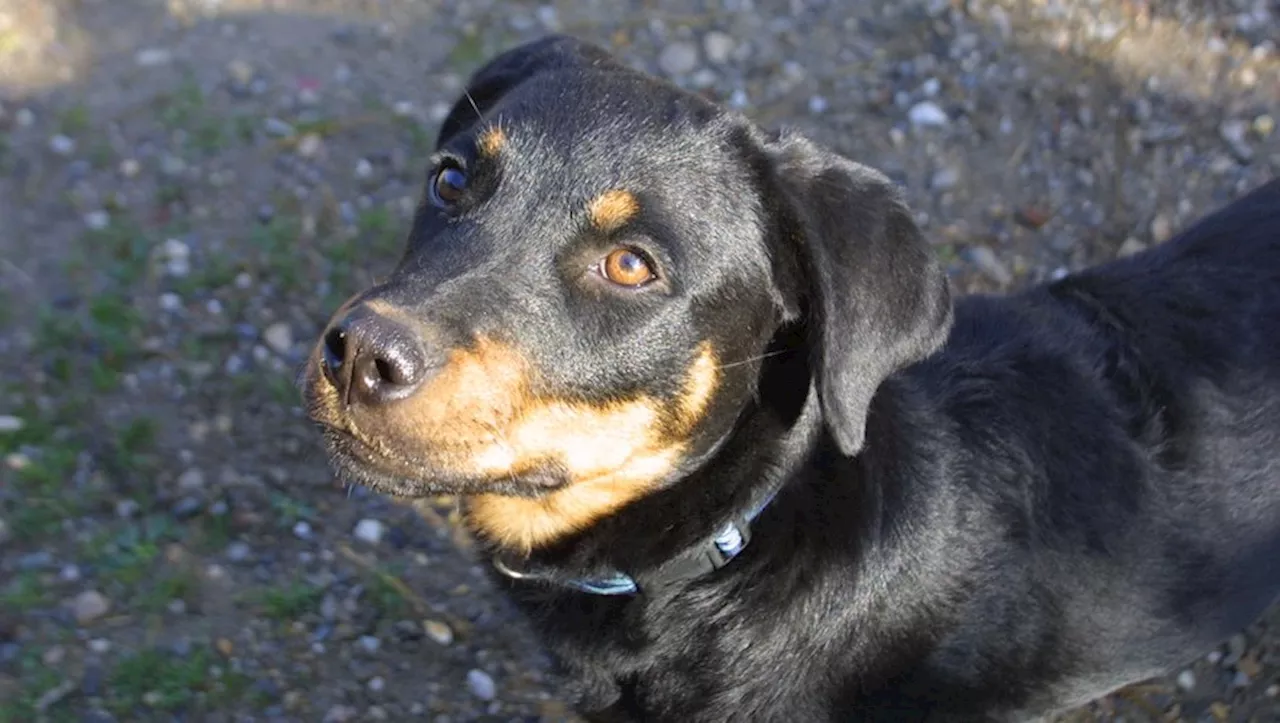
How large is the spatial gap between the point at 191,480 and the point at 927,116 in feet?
11.5

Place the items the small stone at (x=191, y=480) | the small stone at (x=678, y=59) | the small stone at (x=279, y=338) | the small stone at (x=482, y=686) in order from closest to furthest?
the small stone at (x=482, y=686) < the small stone at (x=191, y=480) < the small stone at (x=279, y=338) < the small stone at (x=678, y=59)

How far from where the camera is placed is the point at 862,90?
5.79 meters

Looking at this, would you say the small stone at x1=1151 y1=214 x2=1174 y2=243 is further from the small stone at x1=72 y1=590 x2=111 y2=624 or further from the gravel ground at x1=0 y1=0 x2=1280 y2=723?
the small stone at x1=72 y1=590 x2=111 y2=624

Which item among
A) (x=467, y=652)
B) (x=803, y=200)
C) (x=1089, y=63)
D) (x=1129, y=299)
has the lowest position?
(x=467, y=652)

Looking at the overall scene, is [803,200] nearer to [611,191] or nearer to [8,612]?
[611,191]

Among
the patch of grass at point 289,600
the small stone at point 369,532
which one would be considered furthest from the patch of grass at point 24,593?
the small stone at point 369,532

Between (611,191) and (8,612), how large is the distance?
252cm

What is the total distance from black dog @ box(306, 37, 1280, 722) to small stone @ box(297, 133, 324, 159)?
2389 mm

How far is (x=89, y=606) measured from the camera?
388cm

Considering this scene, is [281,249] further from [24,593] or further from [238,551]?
[24,593]

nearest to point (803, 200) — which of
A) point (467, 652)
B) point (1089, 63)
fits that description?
point (467, 652)

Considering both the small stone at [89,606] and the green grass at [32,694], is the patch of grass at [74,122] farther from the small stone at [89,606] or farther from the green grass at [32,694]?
the green grass at [32,694]

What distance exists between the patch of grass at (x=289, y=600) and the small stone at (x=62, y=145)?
8.52 ft

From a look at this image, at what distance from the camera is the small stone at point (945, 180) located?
5.39 m
